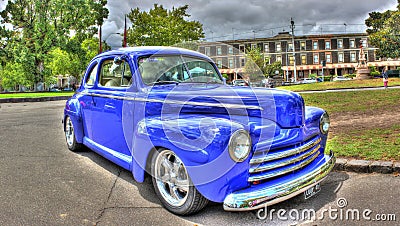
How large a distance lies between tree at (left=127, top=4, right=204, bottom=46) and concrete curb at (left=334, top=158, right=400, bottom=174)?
932 inches

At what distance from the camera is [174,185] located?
3.29 meters

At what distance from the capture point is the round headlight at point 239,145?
107 inches

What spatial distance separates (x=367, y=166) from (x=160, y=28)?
25.3 metres

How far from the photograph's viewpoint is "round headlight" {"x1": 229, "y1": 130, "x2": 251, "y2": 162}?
107 inches

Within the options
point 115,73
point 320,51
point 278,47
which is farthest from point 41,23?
point 320,51

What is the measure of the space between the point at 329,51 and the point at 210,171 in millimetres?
70973

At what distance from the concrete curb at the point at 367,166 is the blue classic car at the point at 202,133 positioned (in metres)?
1.00

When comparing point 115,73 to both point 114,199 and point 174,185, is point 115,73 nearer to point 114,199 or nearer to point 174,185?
point 114,199

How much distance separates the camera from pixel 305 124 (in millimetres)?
3488

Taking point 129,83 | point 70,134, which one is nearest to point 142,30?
point 70,134

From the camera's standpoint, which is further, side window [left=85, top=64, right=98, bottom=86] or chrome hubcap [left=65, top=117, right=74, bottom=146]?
chrome hubcap [left=65, top=117, right=74, bottom=146]

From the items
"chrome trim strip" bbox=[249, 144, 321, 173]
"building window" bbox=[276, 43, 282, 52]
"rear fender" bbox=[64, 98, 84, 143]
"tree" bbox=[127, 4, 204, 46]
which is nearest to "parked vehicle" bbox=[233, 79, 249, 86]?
"chrome trim strip" bbox=[249, 144, 321, 173]

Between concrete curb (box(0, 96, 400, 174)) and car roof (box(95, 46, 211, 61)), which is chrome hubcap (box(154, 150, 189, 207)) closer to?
car roof (box(95, 46, 211, 61))

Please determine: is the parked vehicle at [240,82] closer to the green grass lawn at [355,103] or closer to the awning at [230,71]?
the awning at [230,71]
